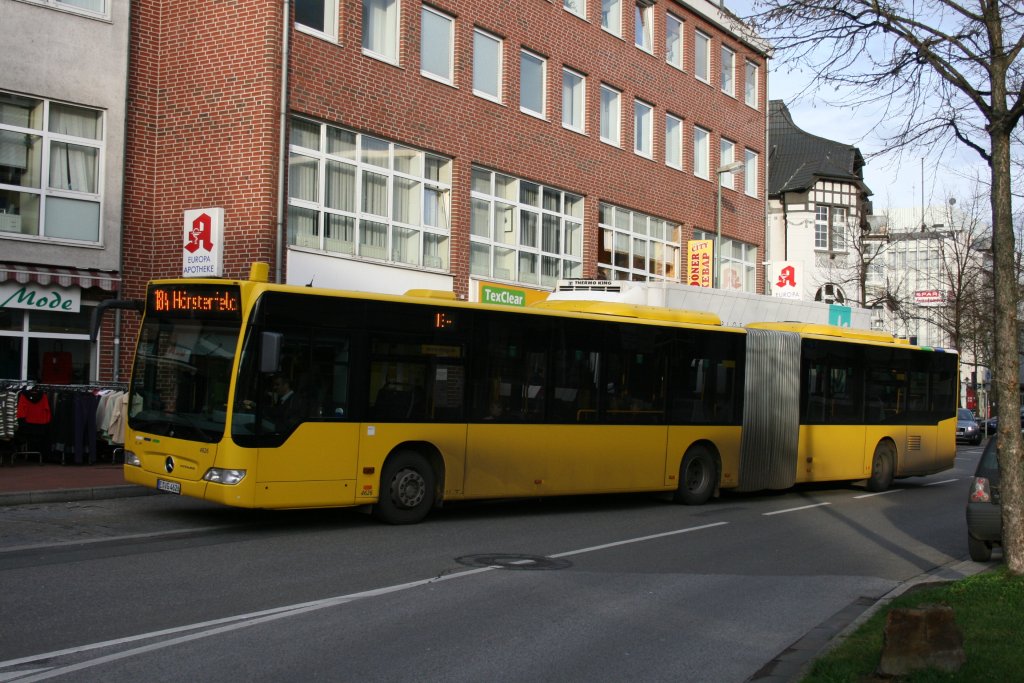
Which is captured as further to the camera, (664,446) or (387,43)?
(387,43)

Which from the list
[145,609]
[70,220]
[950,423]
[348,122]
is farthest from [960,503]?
[70,220]

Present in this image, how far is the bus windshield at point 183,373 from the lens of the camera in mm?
11422

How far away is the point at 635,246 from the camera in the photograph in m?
31.1

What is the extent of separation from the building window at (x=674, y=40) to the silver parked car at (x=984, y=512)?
76.5ft

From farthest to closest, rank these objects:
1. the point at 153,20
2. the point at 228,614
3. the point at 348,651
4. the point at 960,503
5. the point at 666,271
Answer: the point at 666,271 < the point at 153,20 < the point at 960,503 < the point at 228,614 < the point at 348,651

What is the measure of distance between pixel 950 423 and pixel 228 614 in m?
18.6

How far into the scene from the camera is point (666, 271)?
3281cm

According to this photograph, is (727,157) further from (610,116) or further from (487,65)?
(487,65)

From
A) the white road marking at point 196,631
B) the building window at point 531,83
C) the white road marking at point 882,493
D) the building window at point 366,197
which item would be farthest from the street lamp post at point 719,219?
the white road marking at point 196,631

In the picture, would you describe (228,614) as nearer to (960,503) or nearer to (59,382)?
(59,382)

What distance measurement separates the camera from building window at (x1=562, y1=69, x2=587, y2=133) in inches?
1105

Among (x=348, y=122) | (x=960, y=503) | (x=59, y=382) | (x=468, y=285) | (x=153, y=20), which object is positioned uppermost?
(x=153, y=20)

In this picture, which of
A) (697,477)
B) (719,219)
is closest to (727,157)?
(719,219)

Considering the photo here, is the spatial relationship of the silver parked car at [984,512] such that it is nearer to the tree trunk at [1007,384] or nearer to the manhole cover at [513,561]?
the tree trunk at [1007,384]
